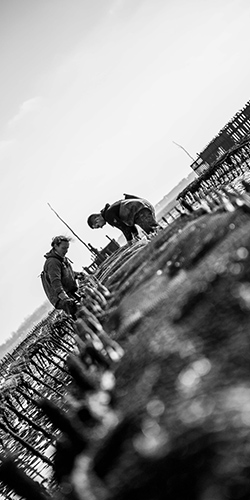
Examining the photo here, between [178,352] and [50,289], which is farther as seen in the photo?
[50,289]

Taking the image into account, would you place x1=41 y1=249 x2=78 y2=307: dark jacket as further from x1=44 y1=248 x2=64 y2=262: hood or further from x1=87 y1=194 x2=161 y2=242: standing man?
x1=87 y1=194 x2=161 y2=242: standing man

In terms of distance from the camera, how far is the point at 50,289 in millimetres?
8430

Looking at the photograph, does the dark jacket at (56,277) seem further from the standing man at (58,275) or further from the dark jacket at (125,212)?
the dark jacket at (125,212)

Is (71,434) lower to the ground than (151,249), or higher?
lower

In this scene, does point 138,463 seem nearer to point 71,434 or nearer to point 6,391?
point 71,434

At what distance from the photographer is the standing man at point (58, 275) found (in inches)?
325

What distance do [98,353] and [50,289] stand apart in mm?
5545

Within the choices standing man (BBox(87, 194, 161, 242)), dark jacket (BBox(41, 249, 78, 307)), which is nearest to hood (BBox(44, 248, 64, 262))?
dark jacket (BBox(41, 249, 78, 307))

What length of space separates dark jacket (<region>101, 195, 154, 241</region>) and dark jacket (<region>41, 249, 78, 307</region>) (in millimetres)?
1186

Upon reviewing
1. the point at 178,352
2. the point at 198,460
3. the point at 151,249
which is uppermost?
the point at 151,249

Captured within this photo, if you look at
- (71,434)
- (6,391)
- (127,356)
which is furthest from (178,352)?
(6,391)

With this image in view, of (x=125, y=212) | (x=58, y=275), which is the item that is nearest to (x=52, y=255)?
(x=58, y=275)

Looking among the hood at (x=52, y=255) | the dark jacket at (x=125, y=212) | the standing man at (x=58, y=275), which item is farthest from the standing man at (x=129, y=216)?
the hood at (x=52, y=255)

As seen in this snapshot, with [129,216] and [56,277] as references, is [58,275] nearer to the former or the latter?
[56,277]
